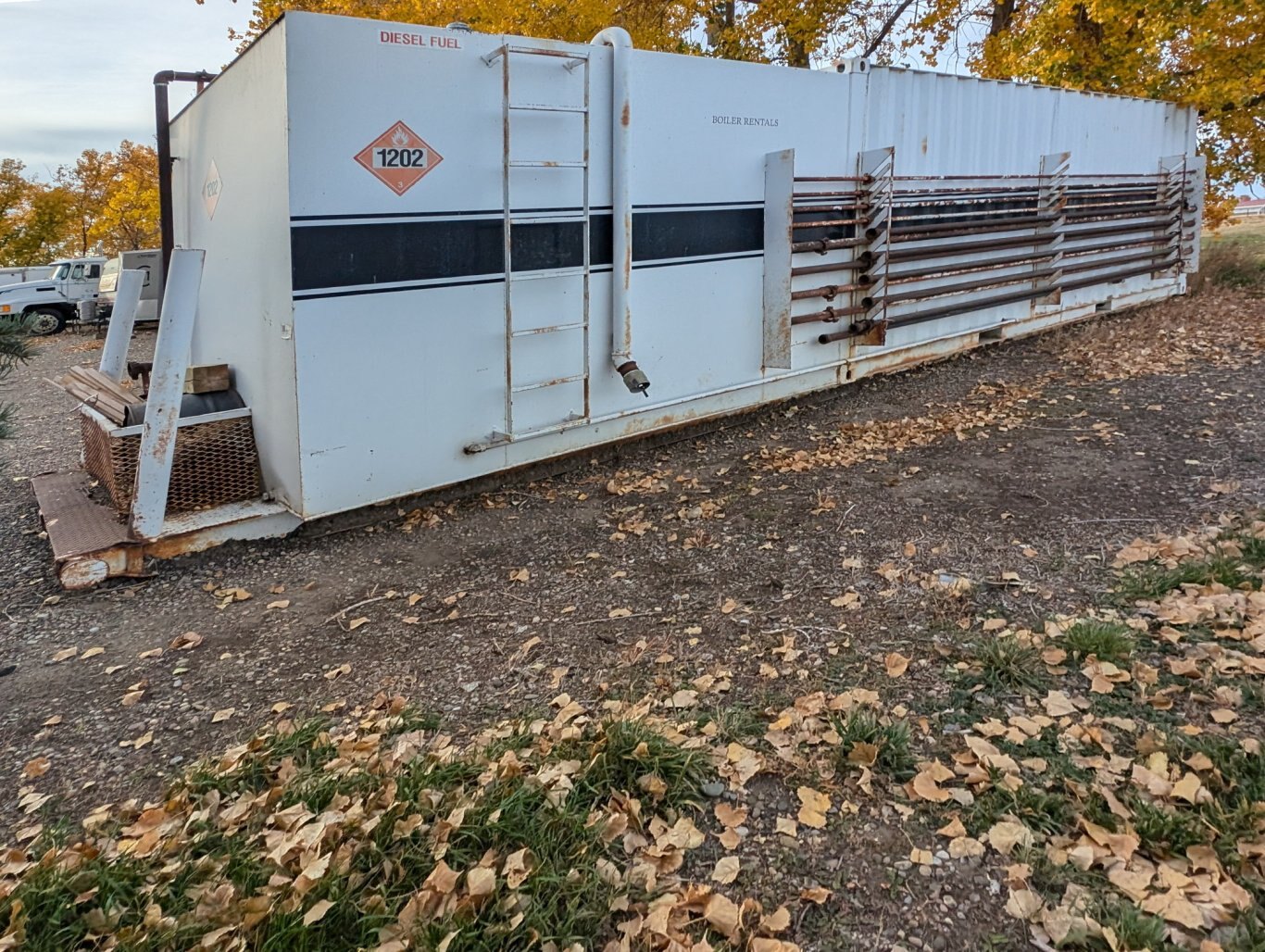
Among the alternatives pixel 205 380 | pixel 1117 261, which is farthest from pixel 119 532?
pixel 1117 261

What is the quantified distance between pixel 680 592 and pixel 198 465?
9.73ft

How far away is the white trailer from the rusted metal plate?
103 millimetres

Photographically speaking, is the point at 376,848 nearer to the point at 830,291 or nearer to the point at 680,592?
the point at 680,592

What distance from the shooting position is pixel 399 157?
5.25 meters

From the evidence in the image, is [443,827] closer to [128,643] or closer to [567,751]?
[567,751]

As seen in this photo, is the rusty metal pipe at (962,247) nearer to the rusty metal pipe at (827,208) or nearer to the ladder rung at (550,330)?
the rusty metal pipe at (827,208)

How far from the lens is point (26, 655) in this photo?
4.13 meters

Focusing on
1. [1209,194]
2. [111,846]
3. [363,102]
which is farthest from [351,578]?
[1209,194]

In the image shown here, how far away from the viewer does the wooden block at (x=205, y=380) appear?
583cm

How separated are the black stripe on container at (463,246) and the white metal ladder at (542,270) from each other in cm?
6

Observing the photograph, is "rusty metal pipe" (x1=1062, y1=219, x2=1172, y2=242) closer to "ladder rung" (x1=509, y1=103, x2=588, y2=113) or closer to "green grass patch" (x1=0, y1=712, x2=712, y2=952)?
"ladder rung" (x1=509, y1=103, x2=588, y2=113)

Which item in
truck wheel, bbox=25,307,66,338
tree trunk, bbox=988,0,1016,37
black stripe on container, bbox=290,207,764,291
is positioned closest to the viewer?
black stripe on container, bbox=290,207,764,291

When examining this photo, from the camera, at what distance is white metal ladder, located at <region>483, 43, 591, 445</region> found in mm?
5582

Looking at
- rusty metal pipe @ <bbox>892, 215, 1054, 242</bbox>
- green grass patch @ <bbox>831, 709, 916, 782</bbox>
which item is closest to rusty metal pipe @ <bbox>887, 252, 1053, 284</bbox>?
rusty metal pipe @ <bbox>892, 215, 1054, 242</bbox>
